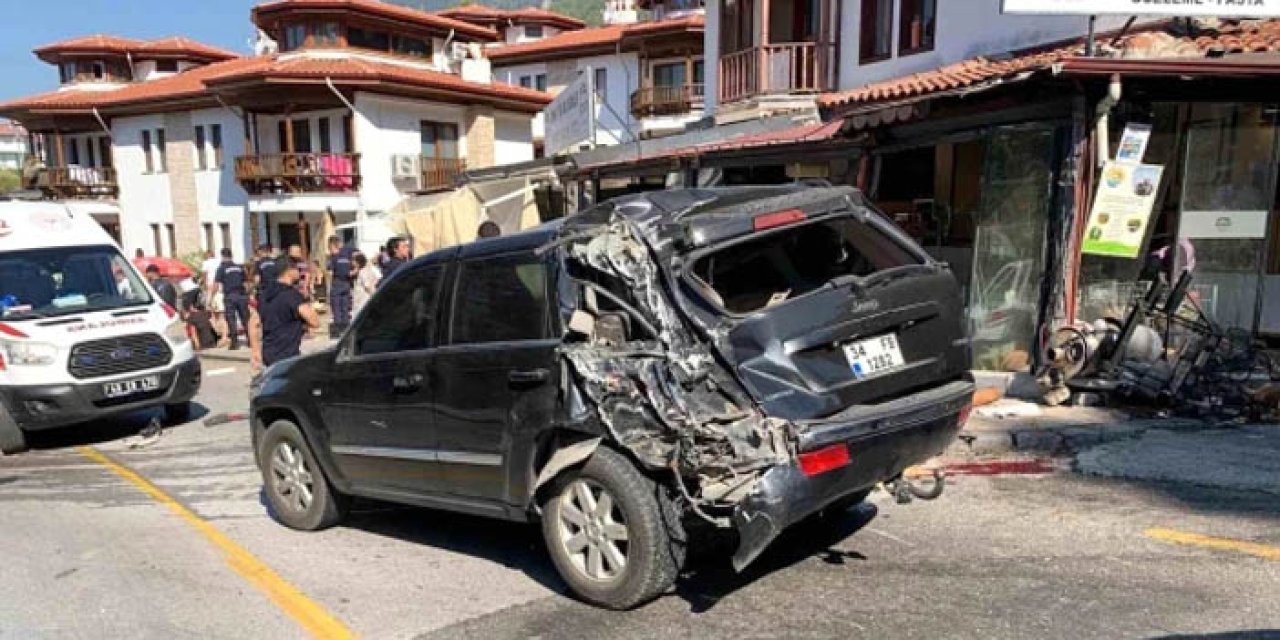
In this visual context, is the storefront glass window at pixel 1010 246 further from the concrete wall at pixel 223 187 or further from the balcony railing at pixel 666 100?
the concrete wall at pixel 223 187

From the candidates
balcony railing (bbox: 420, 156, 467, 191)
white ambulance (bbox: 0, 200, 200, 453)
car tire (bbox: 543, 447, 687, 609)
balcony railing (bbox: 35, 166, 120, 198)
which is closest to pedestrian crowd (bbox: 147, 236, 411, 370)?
white ambulance (bbox: 0, 200, 200, 453)

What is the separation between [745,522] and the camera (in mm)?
3621

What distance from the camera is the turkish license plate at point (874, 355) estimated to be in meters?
3.92

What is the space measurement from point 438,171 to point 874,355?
2839 centimetres

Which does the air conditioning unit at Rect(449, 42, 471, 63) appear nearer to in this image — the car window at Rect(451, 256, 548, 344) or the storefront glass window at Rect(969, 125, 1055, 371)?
the storefront glass window at Rect(969, 125, 1055, 371)

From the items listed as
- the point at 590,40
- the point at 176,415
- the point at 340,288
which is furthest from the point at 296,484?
the point at 590,40

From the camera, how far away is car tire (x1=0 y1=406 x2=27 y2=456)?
323 inches

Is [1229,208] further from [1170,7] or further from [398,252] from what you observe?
[398,252]

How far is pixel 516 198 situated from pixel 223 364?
6.88m

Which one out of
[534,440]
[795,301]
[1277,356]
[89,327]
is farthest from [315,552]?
[1277,356]

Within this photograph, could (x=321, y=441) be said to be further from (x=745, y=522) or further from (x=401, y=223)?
(x=401, y=223)

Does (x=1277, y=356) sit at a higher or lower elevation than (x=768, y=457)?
lower

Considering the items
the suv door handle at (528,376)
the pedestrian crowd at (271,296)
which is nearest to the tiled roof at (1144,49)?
the suv door handle at (528,376)

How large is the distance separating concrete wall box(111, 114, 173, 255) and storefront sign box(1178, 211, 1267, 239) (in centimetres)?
3497
